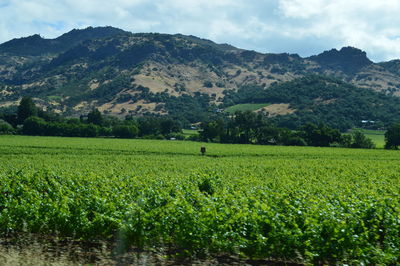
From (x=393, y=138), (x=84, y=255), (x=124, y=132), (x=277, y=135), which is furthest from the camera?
(x=124, y=132)

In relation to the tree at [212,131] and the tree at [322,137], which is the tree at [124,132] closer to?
the tree at [212,131]

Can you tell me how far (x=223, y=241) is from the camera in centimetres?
985

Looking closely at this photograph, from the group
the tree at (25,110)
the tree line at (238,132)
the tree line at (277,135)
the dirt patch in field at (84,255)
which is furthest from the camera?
the tree at (25,110)

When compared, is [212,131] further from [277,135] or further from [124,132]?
[124,132]

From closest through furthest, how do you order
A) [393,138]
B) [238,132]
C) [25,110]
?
[393,138], [238,132], [25,110]

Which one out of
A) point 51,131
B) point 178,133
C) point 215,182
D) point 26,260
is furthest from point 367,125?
point 26,260

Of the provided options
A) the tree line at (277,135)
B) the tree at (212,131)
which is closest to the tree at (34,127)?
the tree line at (277,135)

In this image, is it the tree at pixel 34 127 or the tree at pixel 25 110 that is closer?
the tree at pixel 34 127

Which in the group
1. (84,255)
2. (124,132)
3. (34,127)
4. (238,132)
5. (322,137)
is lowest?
(84,255)

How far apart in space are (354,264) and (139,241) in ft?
19.4

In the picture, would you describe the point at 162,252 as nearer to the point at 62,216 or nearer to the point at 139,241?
the point at 139,241

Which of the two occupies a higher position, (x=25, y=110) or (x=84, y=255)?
(x=25, y=110)

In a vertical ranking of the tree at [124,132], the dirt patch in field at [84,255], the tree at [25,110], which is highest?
the tree at [25,110]

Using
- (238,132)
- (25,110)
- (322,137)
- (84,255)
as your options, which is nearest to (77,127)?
(25,110)
